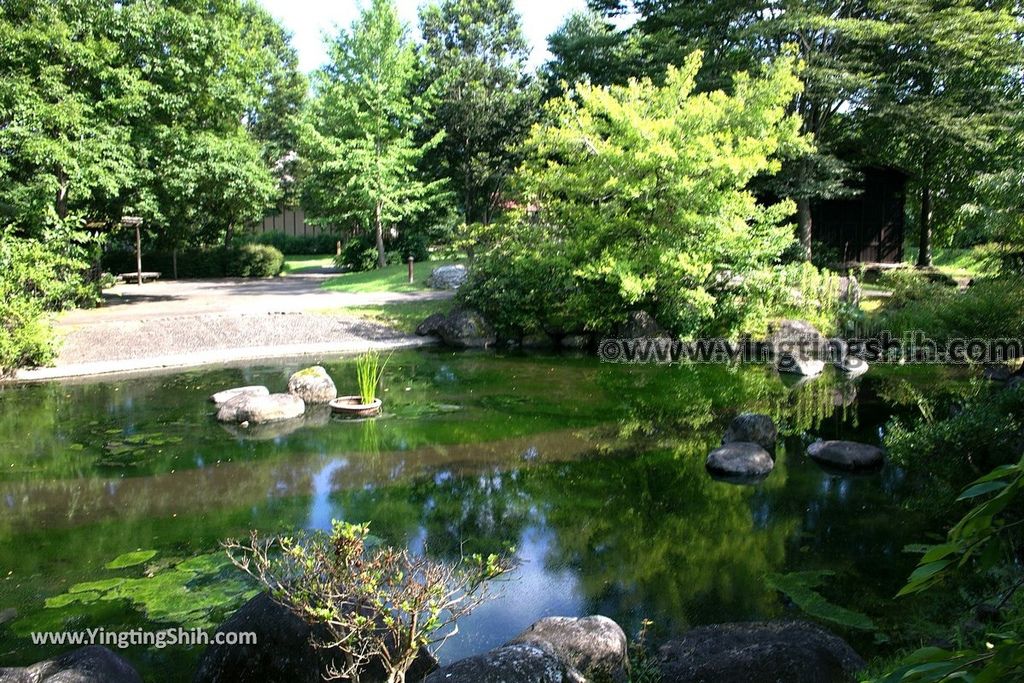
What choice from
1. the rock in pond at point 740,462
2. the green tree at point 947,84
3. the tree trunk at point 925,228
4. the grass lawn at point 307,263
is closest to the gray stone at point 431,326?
the rock in pond at point 740,462

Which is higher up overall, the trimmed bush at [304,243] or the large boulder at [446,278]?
the trimmed bush at [304,243]

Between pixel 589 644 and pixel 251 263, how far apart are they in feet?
85.6

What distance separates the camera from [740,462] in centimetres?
866

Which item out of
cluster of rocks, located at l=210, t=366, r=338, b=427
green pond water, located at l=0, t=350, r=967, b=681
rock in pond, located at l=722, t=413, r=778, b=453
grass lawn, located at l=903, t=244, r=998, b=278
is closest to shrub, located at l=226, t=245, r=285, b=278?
green pond water, located at l=0, t=350, r=967, b=681

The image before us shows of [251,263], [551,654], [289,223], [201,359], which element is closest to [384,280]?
[251,263]

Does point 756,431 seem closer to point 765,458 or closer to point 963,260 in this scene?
point 765,458

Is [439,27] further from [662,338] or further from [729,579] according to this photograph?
[729,579]

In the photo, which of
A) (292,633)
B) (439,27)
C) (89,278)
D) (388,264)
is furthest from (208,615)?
(439,27)

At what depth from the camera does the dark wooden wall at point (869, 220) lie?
2370cm

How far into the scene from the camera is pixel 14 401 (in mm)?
11812

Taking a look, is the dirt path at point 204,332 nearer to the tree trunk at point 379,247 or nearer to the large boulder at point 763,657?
the tree trunk at point 379,247

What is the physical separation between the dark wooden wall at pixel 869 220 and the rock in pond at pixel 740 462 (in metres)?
16.6

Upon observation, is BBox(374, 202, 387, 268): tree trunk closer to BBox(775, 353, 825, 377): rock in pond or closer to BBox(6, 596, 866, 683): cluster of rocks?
BBox(775, 353, 825, 377): rock in pond

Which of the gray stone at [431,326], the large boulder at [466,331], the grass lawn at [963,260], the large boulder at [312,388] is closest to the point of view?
the grass lawn at [963,260]
